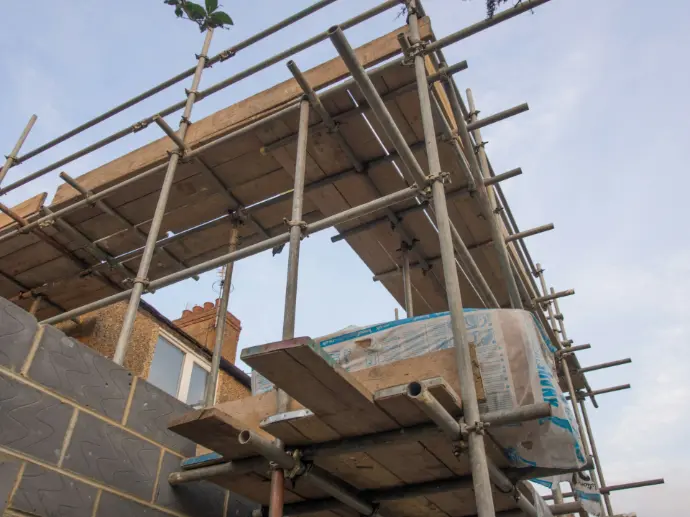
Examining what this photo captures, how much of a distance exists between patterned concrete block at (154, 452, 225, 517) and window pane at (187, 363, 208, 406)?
10.7ft

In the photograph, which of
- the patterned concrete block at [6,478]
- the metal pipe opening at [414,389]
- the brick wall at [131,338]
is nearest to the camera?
the metal pipe opening at [414,389]

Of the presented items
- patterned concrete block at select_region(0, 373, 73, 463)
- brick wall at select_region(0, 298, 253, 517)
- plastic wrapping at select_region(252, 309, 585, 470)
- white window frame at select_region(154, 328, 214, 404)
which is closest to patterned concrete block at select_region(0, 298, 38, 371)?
brick wall at select_region(0, 298, 253, 517)

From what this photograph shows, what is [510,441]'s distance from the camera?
3604mm

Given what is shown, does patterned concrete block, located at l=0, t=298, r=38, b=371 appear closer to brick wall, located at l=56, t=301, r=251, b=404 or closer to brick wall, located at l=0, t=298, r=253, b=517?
brick wall, located at l=0, t=298, r=253, b=517

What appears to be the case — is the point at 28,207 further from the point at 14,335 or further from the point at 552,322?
the point at 552,322

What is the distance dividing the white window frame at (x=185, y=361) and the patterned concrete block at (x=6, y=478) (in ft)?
14.9

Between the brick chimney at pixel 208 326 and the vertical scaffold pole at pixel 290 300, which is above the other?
the brick chimney at pixel 208 326

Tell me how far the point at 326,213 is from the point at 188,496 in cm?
351

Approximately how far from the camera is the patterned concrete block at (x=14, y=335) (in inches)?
145

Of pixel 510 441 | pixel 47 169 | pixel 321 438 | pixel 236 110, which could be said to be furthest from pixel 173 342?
pixel 510 441

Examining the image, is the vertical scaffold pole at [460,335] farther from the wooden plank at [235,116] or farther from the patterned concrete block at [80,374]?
the patterned concrete block at [80,374]

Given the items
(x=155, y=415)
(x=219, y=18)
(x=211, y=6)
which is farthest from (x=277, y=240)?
(x=211, y=6)

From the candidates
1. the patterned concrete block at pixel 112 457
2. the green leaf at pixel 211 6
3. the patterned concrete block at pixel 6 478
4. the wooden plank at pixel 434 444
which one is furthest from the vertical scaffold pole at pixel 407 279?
the green leaf at pixel 211 6

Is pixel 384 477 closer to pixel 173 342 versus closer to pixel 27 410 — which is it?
pixel 27 410
